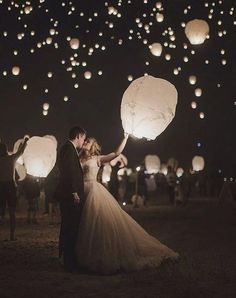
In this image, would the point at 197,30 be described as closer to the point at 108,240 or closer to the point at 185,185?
the point at 185,185

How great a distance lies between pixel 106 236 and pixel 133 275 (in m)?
0.72

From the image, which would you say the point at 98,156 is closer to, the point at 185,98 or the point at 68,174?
the point at 68,174

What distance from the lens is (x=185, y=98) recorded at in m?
62.7

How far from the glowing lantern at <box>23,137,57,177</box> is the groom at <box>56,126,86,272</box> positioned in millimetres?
9069

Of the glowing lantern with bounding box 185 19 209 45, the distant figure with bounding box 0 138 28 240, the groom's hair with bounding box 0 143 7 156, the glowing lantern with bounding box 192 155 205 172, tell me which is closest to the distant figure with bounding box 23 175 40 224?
the groom's hair with bounding box 0 143 7 156

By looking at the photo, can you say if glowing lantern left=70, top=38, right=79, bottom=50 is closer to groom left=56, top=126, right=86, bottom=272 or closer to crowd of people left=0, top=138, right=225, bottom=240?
crowd of people left=0, top=138, right=225, bottom=240

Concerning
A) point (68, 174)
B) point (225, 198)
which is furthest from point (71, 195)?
point (225, 198)

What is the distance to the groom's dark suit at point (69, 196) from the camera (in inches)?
336

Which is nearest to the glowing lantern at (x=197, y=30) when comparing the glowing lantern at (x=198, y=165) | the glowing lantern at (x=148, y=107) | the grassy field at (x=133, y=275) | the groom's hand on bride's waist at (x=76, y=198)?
the grassy field at (x=133, y=275)

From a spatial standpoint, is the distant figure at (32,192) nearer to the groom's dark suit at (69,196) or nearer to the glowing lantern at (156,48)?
the glowing lantern at (156,48)

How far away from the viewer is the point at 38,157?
17.8 meters

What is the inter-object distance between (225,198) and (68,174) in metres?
14.5

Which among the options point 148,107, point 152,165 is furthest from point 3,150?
point 152,165

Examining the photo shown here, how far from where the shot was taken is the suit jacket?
8547 millimetres
